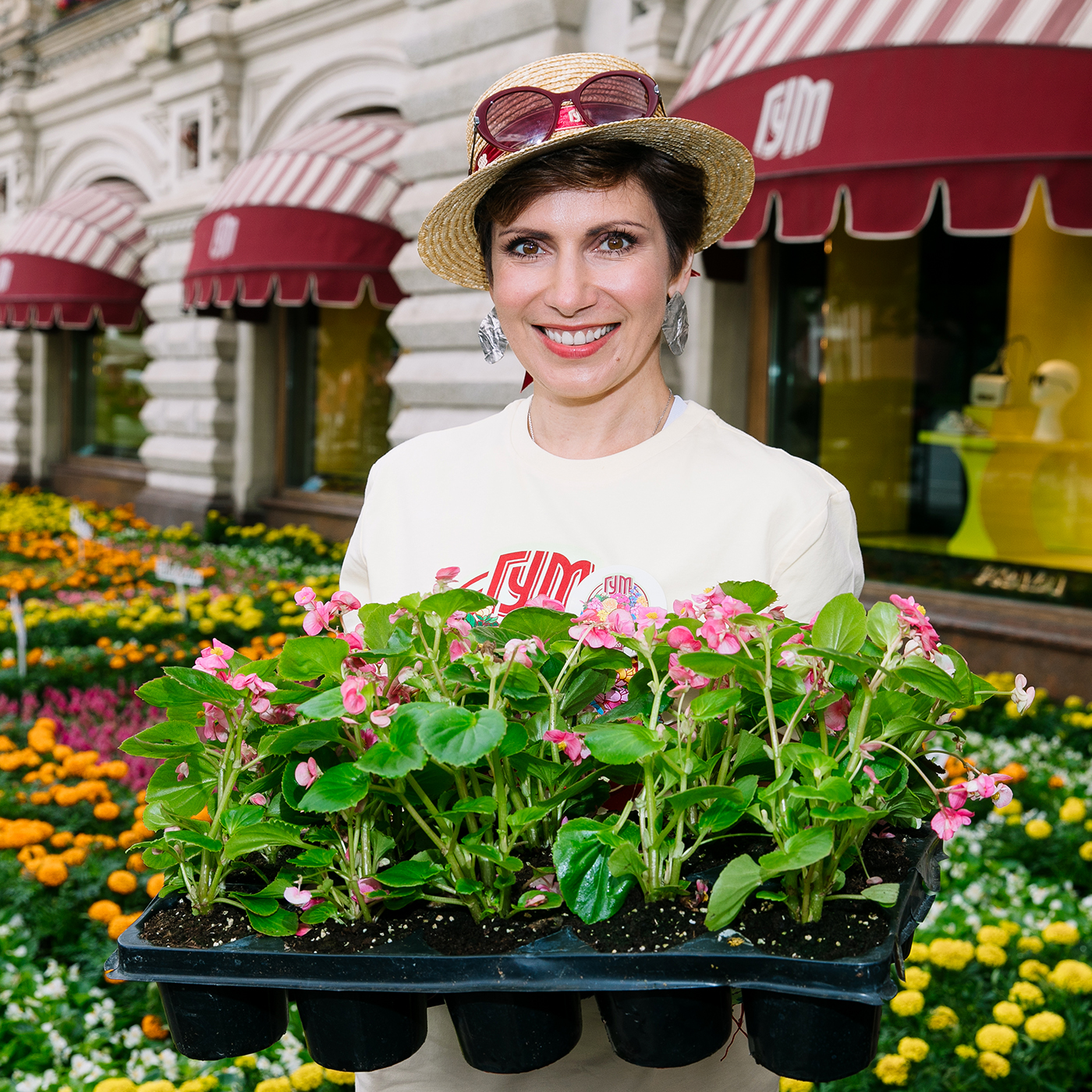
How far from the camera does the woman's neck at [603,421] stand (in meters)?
1.71

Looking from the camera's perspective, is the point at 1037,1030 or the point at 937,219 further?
the point at 937,219

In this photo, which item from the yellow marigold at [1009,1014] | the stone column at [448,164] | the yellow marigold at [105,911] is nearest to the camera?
the yellow marigold at [1009,1014]

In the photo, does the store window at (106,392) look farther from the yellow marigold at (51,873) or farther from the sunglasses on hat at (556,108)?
the sunglasses on hat at (556,108)

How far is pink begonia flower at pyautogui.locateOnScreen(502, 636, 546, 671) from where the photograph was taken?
1088 millimetres

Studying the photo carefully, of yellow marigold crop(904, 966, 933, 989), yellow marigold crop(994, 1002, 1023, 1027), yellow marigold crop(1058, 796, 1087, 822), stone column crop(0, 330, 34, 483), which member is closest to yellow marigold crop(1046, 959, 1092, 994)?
yellow marigold crop(994, 1002, 1023, 1027)

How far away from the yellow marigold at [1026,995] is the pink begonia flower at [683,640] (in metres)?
1.83

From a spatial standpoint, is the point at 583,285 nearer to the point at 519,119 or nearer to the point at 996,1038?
the point at 519,119

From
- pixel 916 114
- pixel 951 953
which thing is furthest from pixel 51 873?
pixel 916 114

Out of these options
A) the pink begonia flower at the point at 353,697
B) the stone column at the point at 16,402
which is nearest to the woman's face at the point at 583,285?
the pink begonia flower at the point at 353,697

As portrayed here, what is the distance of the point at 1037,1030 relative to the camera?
2359mm

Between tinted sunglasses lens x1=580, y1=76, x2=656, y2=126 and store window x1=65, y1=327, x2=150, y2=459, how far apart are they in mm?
13508

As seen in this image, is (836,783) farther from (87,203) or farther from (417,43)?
(87,203)

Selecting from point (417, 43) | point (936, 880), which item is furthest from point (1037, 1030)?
point (417, 43)

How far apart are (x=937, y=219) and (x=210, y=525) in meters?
6.86
